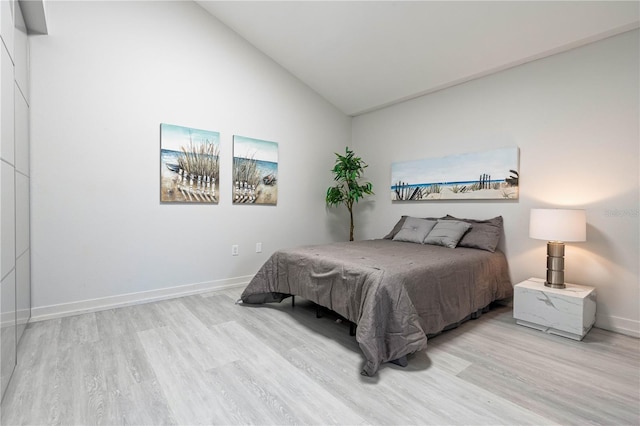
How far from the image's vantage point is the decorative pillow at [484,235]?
10.1 feet

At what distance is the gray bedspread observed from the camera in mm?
1860

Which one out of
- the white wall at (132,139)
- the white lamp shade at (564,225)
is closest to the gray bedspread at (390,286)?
the white lamp shade at (564,225)

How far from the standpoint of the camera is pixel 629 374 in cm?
183

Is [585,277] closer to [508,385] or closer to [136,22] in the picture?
[508,385]

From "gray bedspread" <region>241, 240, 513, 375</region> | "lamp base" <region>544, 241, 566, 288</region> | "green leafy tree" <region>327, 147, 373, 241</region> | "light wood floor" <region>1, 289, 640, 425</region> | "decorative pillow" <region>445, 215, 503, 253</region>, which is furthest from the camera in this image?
"green leafy tree" <region>327, 147, 373, 241</region>

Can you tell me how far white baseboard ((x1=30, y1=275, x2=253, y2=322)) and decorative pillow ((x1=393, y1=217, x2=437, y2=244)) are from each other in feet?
6.83

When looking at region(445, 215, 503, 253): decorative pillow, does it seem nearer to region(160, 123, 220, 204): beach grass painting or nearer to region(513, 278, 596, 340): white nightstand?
region(513, 278, 596, 340): white nightstand

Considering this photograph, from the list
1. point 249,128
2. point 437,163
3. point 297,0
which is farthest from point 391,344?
point 297,0

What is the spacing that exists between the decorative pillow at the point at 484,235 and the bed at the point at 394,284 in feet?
0.03

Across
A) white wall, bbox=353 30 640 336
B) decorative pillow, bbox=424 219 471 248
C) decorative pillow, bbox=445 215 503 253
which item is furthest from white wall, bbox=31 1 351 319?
white wall, bbox=353 30 640 336

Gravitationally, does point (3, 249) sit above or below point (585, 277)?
above

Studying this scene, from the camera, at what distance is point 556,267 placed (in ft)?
8.34

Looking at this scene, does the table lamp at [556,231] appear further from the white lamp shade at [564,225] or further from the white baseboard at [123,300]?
the white baseboard at [123,300]

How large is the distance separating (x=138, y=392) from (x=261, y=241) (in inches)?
95.2
